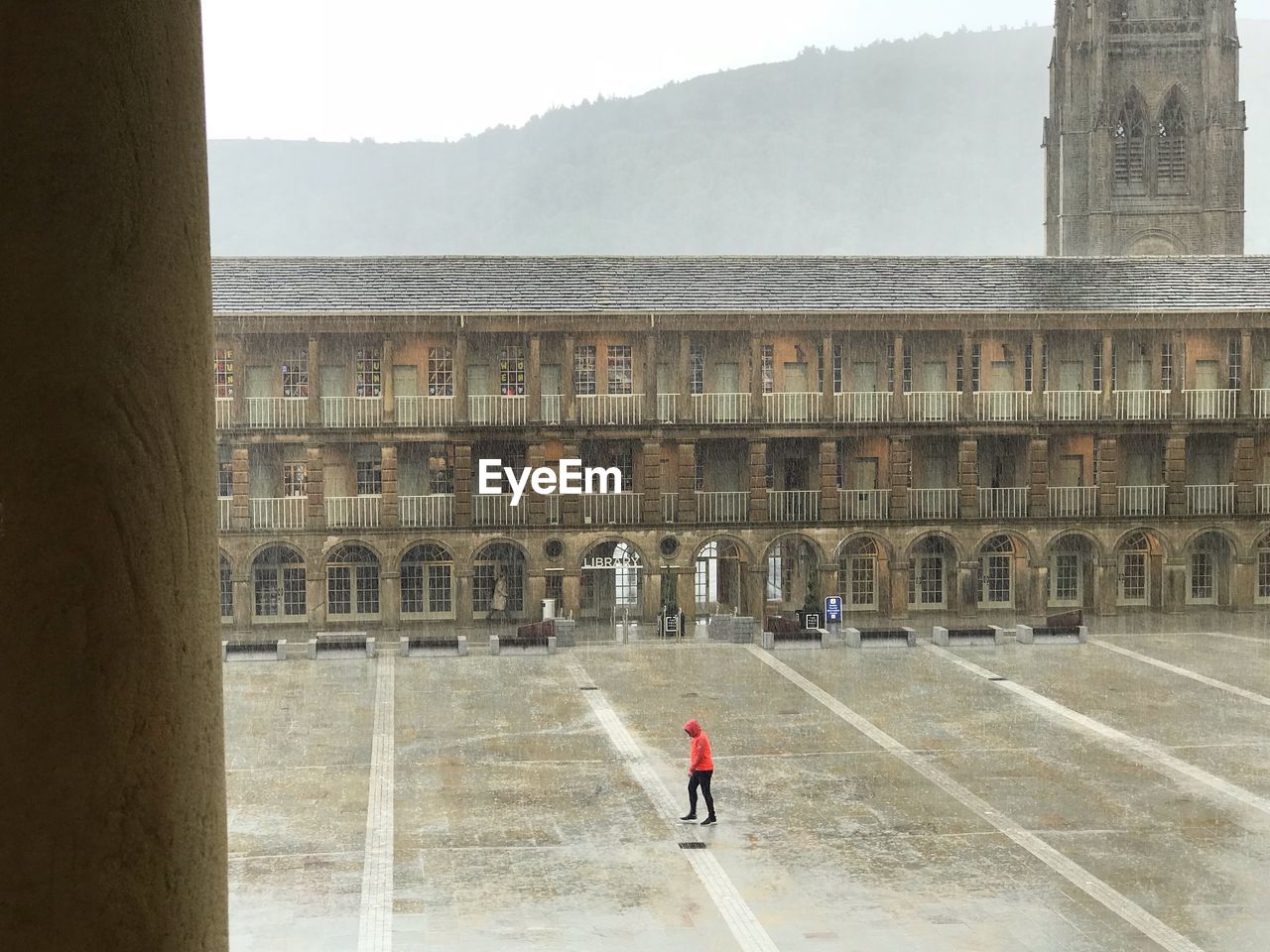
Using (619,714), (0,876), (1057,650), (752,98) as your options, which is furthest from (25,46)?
(752,98)

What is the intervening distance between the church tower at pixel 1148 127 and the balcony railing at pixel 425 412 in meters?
28.2

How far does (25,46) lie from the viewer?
2.29 metres

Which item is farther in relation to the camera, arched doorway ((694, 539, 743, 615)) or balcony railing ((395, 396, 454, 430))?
arched doorway ((694, 539, 743, 615))

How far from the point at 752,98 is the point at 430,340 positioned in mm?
155017

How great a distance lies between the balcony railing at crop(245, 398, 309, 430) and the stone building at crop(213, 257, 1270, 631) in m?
0.06

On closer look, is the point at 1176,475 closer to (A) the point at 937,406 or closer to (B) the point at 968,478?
(B) the point at 968,478

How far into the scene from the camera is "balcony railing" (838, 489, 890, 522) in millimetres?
43312

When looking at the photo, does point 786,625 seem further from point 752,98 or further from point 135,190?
point 752,98

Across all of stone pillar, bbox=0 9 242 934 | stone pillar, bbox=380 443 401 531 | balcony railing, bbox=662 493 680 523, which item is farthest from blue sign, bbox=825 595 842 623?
stone pillar, bbox=0 9 242 934

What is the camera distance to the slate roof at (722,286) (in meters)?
42.8

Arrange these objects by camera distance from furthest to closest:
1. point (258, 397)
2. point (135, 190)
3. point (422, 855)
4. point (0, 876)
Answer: point (258, 397)
point (422, 855)
point (135, 190)
point (0, 876)

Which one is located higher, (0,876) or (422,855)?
(0,876)

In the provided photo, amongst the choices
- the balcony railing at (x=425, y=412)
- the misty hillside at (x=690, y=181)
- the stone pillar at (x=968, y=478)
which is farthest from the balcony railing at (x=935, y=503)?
the misty hillside at (x=690, y=181)

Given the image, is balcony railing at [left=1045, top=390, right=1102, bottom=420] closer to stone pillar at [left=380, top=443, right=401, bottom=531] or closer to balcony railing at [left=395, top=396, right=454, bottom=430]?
balcony railing at [left=395, top=396, right=454, bottom=430]
